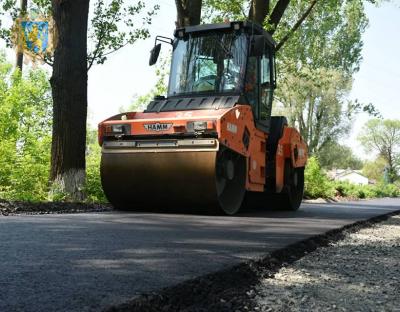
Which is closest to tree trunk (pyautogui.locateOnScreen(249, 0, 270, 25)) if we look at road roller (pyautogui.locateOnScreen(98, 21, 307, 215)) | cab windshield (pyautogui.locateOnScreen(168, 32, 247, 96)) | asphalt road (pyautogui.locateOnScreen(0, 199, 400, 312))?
road roller (pyautogui.locateOnScreen(98, 21, 307, 215))

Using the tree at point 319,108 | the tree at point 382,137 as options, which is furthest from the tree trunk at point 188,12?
the tree at point 382,137

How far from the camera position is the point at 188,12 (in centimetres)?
1379

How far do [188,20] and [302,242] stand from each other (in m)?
9.99

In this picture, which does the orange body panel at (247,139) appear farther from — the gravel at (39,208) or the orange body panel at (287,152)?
the gravel at (39,208)

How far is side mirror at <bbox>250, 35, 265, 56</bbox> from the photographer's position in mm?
8469

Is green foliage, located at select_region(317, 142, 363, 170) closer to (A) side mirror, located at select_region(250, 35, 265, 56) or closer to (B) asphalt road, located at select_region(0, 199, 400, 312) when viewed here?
(A) side mirror, located at select_region(250, 35, 265, 56)

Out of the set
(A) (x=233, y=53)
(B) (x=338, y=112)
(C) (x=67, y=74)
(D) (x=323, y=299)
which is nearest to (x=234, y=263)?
(D) (x=323, y=299)

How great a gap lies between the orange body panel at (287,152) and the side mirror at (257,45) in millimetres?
1860

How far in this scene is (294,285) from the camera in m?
3.18

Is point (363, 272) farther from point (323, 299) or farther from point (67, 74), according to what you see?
point (67, 74)

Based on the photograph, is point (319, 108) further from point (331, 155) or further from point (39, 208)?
point (39, 208)

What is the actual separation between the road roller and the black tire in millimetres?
542

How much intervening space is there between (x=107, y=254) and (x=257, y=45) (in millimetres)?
5800

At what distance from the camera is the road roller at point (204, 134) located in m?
7.38
